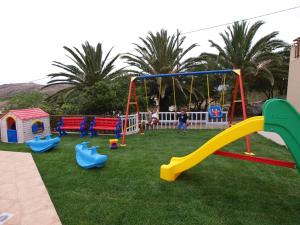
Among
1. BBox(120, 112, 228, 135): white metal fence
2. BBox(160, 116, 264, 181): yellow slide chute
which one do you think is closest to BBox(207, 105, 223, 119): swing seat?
BBox(120, 112, 228, 135): white metal fence

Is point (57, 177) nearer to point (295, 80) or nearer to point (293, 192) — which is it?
point (293, 192)

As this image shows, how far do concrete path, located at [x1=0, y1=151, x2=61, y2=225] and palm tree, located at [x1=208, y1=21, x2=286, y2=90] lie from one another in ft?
42.3

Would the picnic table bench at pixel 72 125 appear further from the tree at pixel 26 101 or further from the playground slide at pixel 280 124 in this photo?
the playground slide at pixel 280 124

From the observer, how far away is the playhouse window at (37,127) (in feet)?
29.7

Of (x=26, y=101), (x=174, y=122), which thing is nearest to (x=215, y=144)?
(x=174, y=122)

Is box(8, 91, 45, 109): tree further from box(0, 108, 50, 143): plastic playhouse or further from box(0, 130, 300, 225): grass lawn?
box(0, 130, 300, 225): grass lawn

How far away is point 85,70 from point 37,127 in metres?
7.11

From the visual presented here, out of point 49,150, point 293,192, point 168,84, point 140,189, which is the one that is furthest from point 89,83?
point 293,192

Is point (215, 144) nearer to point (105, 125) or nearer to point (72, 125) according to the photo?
point (105, 125)

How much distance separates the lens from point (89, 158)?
524cm

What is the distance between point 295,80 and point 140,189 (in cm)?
986

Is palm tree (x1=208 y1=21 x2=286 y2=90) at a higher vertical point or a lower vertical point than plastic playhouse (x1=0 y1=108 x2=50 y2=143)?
higher

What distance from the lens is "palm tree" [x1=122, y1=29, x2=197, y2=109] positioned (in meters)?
14.5

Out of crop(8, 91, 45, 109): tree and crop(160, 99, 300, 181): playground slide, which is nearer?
crop(160, 99, 300, 181): playground slide
